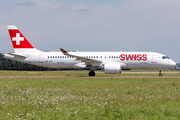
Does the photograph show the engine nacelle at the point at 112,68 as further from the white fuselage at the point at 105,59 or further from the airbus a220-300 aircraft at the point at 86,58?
the white fuselage at the point at 105,59

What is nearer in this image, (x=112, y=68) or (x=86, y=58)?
(x=112, y=68)

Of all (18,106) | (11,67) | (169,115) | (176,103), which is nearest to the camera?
(169,115)

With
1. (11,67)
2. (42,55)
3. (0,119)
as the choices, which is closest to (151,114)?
(0,119)

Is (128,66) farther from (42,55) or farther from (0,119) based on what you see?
(0,119)

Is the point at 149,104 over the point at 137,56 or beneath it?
beneath

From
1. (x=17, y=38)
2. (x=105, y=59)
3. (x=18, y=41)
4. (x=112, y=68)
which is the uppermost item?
(x=17, y=38)

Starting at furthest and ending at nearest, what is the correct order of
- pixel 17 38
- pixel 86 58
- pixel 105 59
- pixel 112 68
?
pixel 17 38 < pixel 105 59 < pixel 86 58 < pixel 112 68

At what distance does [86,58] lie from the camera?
31.7 metres

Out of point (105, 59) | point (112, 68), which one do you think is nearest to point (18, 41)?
point (105, 59)

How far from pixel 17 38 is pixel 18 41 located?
0.52 meters

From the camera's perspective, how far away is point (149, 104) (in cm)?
1073

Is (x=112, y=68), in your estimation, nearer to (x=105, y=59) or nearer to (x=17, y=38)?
(x=105, y=59)

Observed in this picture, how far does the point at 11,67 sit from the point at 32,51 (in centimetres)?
7690

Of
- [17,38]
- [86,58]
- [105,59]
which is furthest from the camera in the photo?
[17,38]
